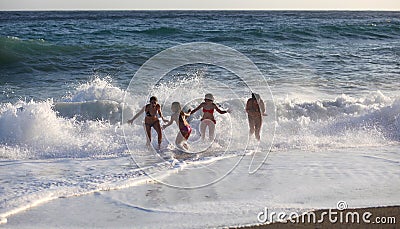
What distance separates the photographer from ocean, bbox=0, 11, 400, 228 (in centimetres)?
661

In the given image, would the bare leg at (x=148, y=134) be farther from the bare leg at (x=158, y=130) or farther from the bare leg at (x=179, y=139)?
the bare leg at (x=179, y=139)

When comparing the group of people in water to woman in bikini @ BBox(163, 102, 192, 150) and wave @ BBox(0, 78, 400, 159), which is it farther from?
wave @ BBox(0, 78, 400, 159)

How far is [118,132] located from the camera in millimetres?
10977

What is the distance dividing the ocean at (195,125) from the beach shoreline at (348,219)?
0.25 meters

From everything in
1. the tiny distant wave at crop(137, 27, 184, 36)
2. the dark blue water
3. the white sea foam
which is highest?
the tiny distant wave at crop(137, 27, 184, 36)

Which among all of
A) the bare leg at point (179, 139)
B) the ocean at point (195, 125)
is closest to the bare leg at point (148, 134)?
the ocean at point (195, 125)

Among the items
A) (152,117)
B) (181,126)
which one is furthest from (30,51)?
(181,126)

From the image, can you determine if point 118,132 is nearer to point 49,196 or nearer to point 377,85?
point 49,196

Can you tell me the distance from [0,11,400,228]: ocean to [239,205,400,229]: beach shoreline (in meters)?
0.25

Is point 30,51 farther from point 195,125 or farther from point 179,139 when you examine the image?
point 179,139

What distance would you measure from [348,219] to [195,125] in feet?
19.8

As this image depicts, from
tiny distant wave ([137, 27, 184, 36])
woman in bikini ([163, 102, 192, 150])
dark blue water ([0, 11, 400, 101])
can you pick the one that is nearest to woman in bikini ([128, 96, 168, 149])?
woman in bikini ([163, 102, 192, 150])

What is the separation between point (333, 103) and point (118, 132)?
236 inches

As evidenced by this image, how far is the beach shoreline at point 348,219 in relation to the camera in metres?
5.50
